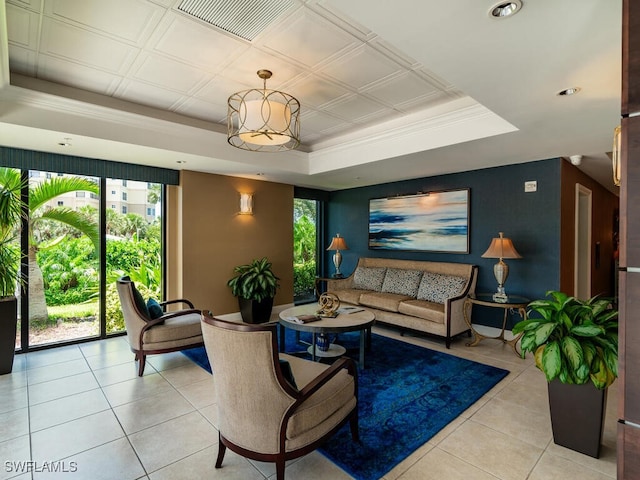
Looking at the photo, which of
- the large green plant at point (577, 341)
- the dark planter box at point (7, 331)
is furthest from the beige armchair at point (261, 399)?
the dark planter box at point (7, 331)

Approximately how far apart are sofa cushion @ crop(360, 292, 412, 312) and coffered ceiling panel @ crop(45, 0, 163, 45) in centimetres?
407

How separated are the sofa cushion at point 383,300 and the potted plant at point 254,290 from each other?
146 centimetres

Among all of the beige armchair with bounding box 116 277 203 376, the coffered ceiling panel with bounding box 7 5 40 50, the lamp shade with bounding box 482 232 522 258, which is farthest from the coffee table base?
the coffered ceiling panel with bounding box 7 5 40 50

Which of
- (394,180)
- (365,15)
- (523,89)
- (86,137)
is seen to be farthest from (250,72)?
(394,180)

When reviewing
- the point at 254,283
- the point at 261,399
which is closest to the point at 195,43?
the point at 261,399

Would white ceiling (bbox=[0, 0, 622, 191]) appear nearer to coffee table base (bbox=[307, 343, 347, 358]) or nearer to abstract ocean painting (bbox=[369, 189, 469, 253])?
abstract ocean painting (bbox=[369, 189, 469, 253])

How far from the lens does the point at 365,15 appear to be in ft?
5.39

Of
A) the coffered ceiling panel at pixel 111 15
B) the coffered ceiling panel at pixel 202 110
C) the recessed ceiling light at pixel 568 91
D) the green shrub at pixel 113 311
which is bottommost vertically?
the green shrub at pixel 113 311

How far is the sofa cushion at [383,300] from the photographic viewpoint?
4.85 meters

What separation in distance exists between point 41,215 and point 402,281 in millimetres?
4865

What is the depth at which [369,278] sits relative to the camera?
581 cm

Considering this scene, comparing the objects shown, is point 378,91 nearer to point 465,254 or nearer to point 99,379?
point 465,254

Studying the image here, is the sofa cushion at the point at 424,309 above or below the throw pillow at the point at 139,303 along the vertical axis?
below

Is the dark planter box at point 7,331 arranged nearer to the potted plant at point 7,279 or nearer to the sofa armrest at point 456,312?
the potted plant at point 7,279
